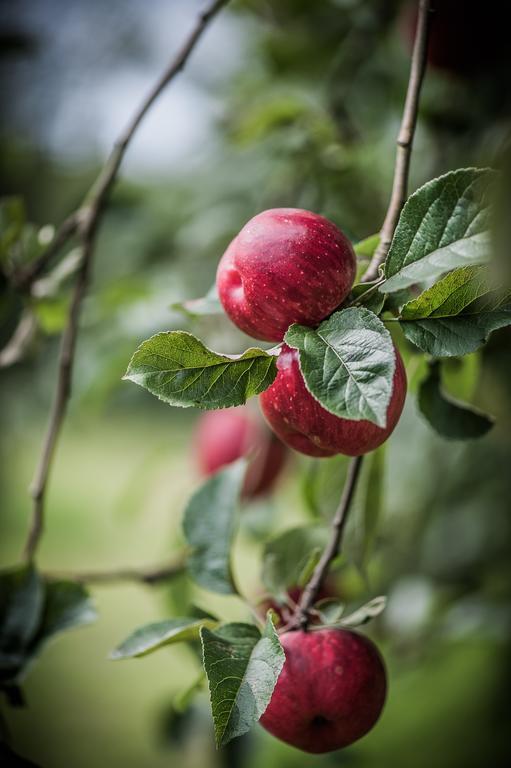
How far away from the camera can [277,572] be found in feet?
1.95

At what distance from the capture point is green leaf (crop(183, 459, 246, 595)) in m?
0.59

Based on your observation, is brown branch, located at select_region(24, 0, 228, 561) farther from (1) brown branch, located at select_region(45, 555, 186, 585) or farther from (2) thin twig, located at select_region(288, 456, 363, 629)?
(2) thin twig, located at select_region(288, 456, 363, 629)

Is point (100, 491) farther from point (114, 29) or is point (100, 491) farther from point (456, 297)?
point (456, 297)

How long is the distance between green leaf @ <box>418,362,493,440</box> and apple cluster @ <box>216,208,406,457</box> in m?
0.14

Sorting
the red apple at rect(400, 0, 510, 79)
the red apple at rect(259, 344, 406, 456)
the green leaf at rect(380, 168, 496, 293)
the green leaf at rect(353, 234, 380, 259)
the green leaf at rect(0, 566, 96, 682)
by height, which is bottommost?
the green leaf at rect(0, 566, 96, 682)

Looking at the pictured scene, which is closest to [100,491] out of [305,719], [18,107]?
[18,107]

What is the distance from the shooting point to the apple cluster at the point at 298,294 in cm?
40

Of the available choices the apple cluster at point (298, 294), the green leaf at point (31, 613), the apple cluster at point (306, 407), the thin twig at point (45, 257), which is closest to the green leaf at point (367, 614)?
the apple cluster at point (306, 407)

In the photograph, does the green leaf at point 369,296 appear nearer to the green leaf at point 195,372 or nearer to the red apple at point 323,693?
the green leaf at point 195,372

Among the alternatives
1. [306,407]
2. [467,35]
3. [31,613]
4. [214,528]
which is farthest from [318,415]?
[467,35]

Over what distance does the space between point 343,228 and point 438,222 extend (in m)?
0.20

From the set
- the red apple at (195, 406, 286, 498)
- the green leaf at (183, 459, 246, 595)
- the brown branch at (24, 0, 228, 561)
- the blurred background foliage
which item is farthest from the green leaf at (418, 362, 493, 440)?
the red apple at (195, 406, 286, 498)

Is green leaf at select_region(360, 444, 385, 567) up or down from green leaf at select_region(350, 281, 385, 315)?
down

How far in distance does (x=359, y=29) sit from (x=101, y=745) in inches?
70.3
